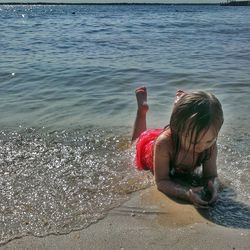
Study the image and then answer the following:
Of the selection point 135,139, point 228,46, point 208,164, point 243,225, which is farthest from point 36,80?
point 228,46

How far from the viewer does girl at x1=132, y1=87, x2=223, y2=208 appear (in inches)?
117

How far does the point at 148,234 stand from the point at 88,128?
8.50ft

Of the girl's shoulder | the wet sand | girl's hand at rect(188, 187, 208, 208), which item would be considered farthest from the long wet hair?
the wet sand

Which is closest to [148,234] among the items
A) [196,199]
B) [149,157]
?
[196,199]

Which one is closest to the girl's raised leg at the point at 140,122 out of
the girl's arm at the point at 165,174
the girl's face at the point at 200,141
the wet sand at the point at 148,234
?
the girl's arm at the point at 165,174

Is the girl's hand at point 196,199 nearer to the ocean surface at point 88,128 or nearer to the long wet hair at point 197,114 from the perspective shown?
the ocean surface at point 88,128

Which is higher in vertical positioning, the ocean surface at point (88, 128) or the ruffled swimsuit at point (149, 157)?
the ruffled swimsuit at point (149, 157)

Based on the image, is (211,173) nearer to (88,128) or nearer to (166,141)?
(166,141)

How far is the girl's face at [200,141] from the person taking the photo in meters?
3.00

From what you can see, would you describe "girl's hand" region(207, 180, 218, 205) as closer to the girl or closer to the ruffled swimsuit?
the girl

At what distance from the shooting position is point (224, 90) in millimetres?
7266

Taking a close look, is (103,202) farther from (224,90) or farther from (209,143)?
(224,90)

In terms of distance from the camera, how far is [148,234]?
2779 millimetres

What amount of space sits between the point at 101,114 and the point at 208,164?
2.61m
